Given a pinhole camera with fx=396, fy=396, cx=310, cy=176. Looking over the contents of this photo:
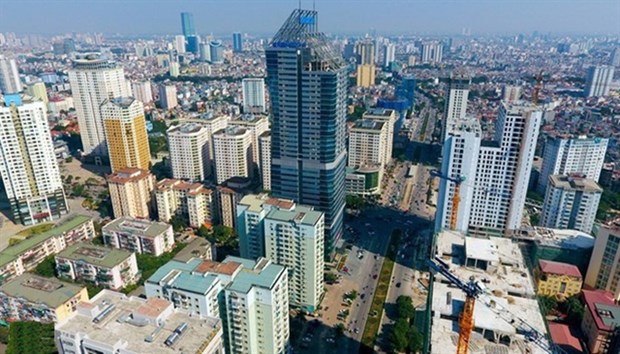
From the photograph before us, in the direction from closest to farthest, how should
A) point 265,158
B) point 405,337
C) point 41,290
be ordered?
point 405,337 < point 41,290 < point 265,158

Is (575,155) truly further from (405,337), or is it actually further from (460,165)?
(405,337)

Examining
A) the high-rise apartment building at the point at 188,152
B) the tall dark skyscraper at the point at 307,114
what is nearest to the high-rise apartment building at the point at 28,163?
the high-rise apartment building at the point at 188,152

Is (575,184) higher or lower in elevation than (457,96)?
lower

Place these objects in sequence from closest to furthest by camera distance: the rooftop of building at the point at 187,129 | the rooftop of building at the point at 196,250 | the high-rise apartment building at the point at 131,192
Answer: the rooftop of building at the point at 196,250, the high-rise apartment building at the point at 131,192, the rooftop of building at the point at 187,129

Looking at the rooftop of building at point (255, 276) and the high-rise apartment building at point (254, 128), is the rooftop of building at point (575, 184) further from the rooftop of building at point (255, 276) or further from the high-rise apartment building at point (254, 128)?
the high-rise apartment building at point (254, 128)

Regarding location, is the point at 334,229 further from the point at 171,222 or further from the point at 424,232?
the point at 171,222

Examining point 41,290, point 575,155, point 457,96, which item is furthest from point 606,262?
point 457,96
